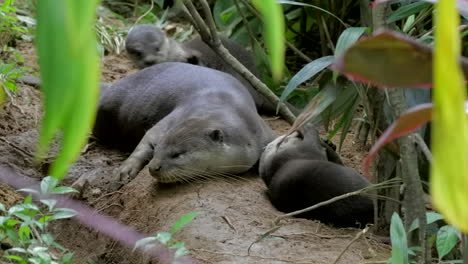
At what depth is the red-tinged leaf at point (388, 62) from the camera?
2.50ft

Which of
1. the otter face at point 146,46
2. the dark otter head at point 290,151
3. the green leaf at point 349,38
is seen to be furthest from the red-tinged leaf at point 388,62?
the otter face at point 146,46

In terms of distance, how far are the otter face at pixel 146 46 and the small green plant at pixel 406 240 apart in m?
3.53

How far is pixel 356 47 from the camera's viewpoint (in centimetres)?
77

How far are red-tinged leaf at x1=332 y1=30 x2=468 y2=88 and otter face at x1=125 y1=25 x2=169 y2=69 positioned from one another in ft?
16.7

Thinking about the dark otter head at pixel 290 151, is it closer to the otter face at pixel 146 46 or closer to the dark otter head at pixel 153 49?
the dark otter head at pixel 153 49

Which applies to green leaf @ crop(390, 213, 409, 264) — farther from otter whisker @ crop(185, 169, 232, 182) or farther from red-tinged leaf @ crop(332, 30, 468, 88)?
otter whisker @ crop(185, 169, 232, 182)

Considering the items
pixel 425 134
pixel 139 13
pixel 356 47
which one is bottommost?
pixel 139 13

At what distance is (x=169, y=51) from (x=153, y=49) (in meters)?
0.13

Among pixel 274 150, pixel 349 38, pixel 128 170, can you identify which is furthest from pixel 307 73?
pixel 128 170

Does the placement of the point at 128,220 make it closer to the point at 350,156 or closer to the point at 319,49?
the point at 350,156

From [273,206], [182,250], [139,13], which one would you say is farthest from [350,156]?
[139,13]

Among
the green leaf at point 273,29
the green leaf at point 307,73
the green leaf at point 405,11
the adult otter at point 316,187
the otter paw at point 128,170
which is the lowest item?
the otter paw at point 128,170

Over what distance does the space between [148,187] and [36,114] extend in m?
1.21

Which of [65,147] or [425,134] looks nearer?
[65,147]
